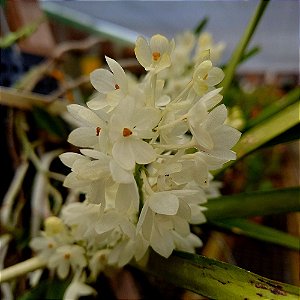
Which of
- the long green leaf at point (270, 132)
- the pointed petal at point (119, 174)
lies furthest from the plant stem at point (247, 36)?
the pointed petal at point (119, 174)

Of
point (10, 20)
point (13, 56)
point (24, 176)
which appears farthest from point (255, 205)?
point (10, 20)

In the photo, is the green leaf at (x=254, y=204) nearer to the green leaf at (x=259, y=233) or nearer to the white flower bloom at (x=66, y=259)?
the green leaf at (x=259, y=233)

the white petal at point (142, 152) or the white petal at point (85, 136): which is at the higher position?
the white petal at point (85, 136)

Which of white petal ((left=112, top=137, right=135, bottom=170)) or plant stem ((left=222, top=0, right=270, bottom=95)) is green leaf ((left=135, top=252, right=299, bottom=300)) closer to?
white petal ((left=112, top=137, right=135, bottom=170))

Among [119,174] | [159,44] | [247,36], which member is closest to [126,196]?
[119,174]

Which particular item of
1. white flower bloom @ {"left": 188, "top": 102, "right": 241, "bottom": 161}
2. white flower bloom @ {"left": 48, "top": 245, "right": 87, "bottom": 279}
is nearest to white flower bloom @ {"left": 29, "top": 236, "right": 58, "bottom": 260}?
white flower bloom @ {"left": 48, "top": 245, "right": 87, "bottom": 279}

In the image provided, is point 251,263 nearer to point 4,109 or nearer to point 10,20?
point 4,109

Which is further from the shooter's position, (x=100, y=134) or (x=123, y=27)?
(x=123, y=27)
